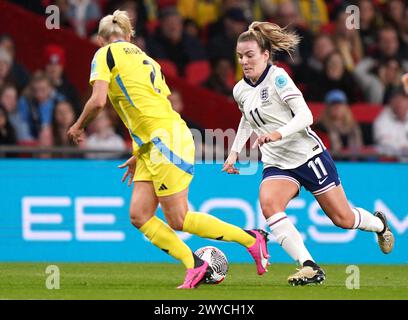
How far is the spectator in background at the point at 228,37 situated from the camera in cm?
1557

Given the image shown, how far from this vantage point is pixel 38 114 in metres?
13.7

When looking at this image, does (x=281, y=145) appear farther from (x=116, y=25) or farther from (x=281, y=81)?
(x=116, y=25)

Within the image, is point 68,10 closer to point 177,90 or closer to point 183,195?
point 177,90

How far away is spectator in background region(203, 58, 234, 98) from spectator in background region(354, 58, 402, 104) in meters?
1.80

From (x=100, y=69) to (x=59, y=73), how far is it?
5267mm

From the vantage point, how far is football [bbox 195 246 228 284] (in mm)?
9445

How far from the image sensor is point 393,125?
48.9ft

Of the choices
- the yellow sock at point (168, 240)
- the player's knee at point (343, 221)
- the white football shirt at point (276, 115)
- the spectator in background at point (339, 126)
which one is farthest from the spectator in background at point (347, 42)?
the yellow sock at point (168, 240)

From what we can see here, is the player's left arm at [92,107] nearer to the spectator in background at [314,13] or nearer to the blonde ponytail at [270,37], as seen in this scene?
the blonde ponytail at [270,37]

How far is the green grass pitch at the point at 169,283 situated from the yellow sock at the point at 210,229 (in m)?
0.39

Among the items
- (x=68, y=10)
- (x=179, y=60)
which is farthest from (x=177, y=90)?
(x=68, y=10)

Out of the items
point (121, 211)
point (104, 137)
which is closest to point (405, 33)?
point (104, 137)

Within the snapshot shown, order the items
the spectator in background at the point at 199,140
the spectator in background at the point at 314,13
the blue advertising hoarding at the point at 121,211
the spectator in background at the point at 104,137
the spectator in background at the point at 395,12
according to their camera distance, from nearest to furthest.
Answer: the blue advertising hoarding at the point at 121,211 < the spectator in background at the point at 199,140 < the spectator in background at the point at 104,137 < the spectator in background at the point at 314,13 < the spectator in background at the point at 395,12

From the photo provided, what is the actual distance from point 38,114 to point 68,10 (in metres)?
2.34
